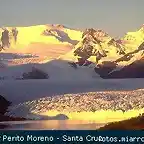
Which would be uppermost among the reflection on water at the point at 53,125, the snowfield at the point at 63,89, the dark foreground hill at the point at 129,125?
the snowfield at the point at 63,89

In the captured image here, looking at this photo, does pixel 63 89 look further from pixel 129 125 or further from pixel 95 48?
pixel 129 125

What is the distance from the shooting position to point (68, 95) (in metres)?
4.08

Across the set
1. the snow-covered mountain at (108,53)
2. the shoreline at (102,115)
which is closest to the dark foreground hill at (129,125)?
the shoreline at (102,115)

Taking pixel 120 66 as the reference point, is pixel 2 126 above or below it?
below

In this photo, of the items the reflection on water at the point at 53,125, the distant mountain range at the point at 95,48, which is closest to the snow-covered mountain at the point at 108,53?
the distant mountain range at the point at 95,48

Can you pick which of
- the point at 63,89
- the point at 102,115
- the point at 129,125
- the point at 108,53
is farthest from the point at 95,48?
the point at 129,125

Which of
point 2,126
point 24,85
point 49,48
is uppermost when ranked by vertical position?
point 49,48

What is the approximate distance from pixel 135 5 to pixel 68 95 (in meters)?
0.85

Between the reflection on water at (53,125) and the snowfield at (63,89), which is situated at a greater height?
→ the snowfield at (63,89)

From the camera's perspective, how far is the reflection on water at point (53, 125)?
4.03m

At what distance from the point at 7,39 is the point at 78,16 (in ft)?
1.94

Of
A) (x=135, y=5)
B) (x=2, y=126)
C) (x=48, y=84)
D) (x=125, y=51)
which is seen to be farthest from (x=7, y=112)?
(x=135, y=5)

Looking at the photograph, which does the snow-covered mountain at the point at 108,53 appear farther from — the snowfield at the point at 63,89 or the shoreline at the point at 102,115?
the shoreline at the point at 102,115

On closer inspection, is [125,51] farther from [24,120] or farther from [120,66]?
[24,120]
